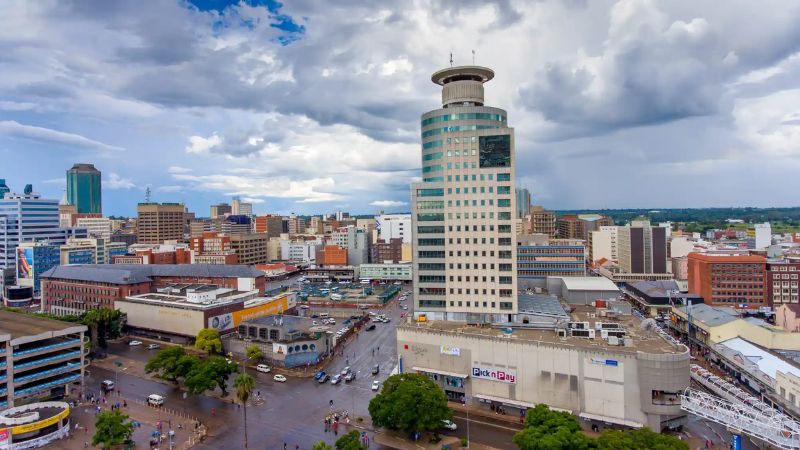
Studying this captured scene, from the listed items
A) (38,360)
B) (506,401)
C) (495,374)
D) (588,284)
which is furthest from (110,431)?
(588,284)

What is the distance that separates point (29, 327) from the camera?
7175 cm

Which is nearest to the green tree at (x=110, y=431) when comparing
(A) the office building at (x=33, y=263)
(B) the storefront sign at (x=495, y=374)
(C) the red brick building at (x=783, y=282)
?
(B) the storefront sign at (x=495, y=374)

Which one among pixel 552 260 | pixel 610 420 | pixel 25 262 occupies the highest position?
pixel 25 262

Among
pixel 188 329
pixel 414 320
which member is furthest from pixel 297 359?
pixel 188 329

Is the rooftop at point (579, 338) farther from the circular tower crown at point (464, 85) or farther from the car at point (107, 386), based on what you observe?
the car at point (107, 386)

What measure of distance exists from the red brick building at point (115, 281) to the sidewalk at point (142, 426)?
50965mm

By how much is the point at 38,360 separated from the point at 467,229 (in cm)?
6410

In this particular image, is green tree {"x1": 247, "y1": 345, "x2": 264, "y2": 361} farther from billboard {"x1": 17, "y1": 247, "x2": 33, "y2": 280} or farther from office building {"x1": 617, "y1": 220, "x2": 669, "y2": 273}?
office building {"x1": 617, "y1": 220, "x2": 669, "y2": 273}

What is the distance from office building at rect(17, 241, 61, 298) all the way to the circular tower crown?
134580mm

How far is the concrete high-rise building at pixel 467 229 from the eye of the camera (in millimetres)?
76562

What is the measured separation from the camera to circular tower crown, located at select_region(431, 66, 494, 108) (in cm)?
8469

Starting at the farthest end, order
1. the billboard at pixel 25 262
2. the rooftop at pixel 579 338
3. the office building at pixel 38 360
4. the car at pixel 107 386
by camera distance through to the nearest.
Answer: the billboard at pixel 25 262 → the car at pixel 107 386 → the office building at pixel 38 360 → the rooftop at pixel 579 338

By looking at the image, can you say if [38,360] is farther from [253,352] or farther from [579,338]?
[579,338]

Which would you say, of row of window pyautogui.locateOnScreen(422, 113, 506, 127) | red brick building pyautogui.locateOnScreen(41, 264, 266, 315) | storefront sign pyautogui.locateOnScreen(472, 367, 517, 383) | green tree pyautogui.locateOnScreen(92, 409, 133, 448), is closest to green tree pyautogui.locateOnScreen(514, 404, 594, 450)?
storefront sign pyautogui.locateOnScreen(472, 367, 517, 383)
